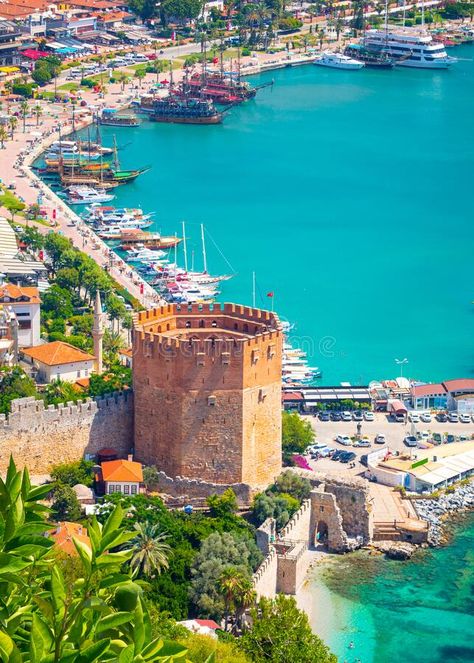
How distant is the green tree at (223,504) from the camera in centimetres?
4997

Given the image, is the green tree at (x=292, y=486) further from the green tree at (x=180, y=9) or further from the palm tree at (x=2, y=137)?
the green tree at (x=180, y=9)

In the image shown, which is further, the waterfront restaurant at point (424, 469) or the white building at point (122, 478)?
the waterfront restaurant at point (424, 469)

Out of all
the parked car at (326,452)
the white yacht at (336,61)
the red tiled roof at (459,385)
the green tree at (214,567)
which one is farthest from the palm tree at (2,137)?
the green tree at (214,567)

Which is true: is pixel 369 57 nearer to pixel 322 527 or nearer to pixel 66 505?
pixel 322 527

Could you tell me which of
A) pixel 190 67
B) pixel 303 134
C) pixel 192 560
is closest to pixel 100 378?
pixel 192 560

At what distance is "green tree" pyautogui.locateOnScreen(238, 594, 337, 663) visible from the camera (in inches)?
1641

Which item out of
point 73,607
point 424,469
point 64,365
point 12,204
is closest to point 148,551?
point 424,469

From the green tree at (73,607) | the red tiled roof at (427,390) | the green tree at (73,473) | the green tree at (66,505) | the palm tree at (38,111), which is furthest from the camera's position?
the palm tree at (38,111)

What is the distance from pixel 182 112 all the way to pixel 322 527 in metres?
95.4

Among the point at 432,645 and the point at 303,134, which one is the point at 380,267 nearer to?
the point at 303,134

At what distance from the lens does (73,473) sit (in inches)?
1980

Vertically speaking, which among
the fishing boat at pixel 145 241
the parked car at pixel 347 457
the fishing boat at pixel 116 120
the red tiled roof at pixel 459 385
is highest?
the fishing boat at pixel 116 120

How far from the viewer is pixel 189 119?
146 meters

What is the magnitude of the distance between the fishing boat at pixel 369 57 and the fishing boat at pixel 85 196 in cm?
6769
